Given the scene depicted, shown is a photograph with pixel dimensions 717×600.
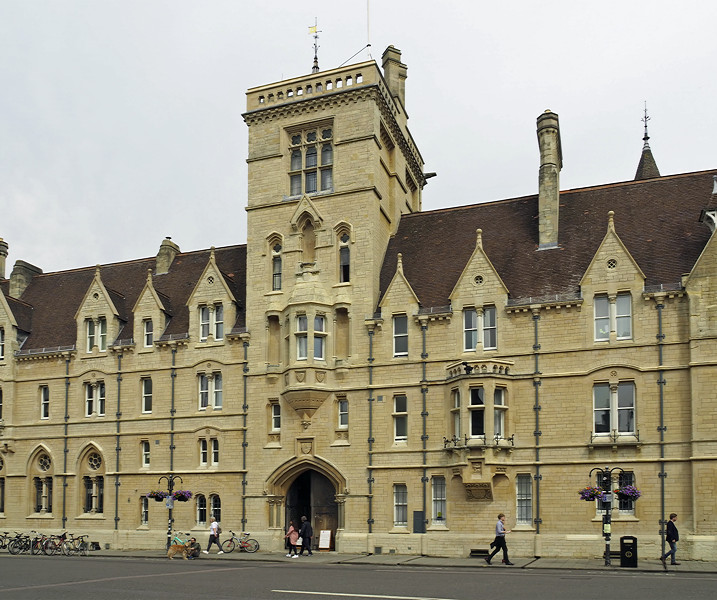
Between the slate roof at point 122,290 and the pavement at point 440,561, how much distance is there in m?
11.4

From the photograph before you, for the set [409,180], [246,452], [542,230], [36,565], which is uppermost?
[409,180]

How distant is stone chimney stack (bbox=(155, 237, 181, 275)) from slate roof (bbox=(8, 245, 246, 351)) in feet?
1.12

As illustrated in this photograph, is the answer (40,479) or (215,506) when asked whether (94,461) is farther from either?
(215,506)

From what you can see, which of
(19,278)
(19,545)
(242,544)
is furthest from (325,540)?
(19,278)

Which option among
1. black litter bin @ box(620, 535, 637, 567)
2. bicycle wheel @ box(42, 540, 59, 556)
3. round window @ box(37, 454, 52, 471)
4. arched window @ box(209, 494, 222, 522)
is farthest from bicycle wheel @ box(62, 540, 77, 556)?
black litter bin @ box(620, 535, 637, 567)

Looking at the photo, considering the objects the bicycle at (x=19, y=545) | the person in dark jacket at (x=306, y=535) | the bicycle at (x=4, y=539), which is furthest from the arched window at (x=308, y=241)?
the bicycle at (x=4, y=539)

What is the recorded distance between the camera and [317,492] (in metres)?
44.2

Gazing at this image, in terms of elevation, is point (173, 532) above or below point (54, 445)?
below

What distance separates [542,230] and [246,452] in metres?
17.3

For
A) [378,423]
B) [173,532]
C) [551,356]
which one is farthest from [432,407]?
[173,532]

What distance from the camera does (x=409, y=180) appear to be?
53.3 meters

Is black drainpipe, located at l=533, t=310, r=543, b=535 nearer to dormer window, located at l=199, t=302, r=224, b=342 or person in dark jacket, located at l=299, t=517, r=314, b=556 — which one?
person in dark jacket, located at l=299, t=517, r=314, b=556

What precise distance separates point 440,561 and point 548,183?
57.6ft

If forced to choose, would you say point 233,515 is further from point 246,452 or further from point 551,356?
point 551,356
